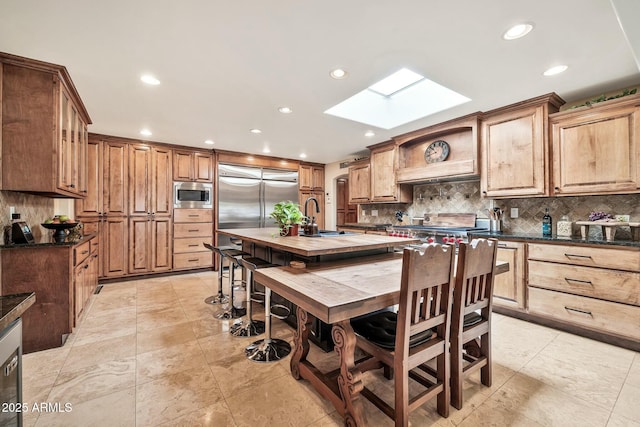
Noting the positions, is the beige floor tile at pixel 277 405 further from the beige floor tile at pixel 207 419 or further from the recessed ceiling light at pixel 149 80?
the recessed ceiling light at pixel 149 80

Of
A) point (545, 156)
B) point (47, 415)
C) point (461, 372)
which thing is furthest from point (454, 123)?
point (47, 415)

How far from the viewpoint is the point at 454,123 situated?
11.6 ft

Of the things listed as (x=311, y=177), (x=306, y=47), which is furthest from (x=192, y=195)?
(x=306, y=47)

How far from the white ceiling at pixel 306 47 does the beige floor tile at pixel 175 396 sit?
2389 millimetres

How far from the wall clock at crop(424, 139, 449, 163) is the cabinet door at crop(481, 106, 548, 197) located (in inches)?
23.9

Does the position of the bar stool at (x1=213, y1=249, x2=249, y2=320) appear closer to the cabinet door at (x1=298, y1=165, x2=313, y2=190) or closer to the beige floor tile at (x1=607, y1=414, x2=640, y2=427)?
the beige floor tile at (x1=607, y1=414, x2=640, y2=427)

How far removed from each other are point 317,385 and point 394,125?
3346mm

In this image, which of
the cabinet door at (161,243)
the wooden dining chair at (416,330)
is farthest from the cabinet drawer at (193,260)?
the wooden dining chair at (416,330)

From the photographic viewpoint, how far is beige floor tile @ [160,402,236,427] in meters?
1.44

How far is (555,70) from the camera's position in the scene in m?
2.27

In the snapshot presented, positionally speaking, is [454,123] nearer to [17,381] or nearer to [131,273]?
[17,381]

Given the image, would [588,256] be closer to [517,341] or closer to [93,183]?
[517,341]

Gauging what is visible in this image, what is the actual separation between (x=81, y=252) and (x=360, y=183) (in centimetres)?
434

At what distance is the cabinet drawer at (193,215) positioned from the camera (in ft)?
15.8
